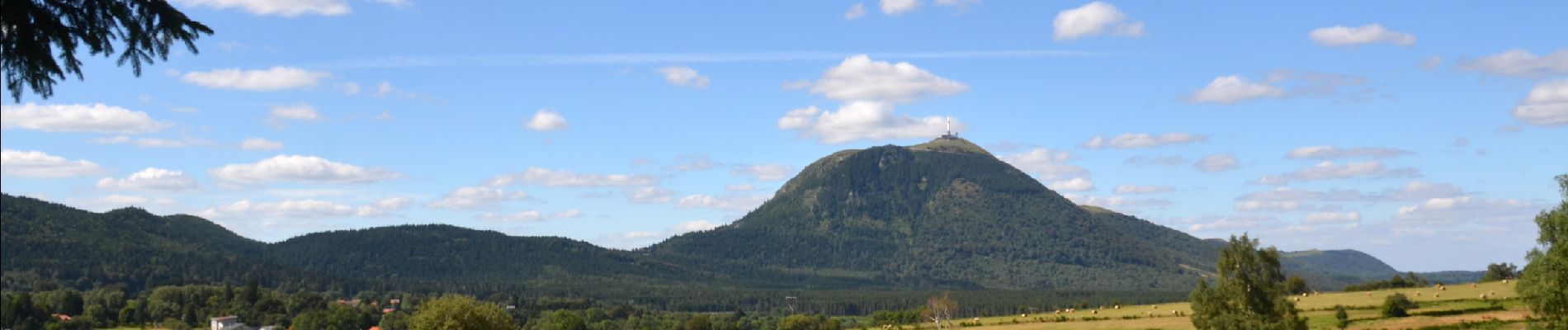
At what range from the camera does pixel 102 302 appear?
168 meters

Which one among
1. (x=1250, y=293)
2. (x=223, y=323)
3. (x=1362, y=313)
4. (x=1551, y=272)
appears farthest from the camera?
(x=223, y=323)

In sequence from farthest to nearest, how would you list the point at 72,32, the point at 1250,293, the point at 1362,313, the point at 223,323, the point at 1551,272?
the point at 223,323, the point at 1362,313, the point at 1250,293, the point at 1551,272, the point at 72,32

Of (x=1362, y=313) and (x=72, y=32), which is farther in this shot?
(x=1362, y=313)

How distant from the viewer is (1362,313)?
89062 mm

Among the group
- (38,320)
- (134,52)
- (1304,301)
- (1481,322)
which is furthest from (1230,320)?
(38,320)

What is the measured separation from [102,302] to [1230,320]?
5900 inches

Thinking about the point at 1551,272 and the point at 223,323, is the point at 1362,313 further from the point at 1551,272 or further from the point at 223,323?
the point at 223,323

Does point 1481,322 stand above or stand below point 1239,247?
below

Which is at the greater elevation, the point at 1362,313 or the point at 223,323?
the point at 223,323

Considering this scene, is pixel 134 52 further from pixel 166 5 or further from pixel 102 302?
pixel 102 302

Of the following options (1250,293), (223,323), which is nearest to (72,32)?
(1250,293)

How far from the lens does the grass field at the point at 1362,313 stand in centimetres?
7925

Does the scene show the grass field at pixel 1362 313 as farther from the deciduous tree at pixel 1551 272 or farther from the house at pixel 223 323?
the house at pixel 223 323

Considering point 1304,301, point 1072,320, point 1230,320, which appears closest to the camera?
point 1230,320
